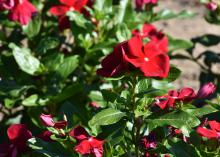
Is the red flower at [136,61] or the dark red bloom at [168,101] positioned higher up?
the red flower at [136,61]

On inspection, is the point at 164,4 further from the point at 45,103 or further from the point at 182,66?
the point at 45,103

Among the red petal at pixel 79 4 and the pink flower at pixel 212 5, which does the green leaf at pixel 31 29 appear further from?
the pink flower at pixel 212 5

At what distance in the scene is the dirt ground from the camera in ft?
12.8

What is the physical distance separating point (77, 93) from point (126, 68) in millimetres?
957

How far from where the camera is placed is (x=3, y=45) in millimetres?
2637

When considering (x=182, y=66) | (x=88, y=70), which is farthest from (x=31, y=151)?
(x=182, y=66)

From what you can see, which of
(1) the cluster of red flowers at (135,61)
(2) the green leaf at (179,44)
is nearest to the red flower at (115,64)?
(1) the cluster of red flowers at (135,61)

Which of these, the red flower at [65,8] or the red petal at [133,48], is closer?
the red petal at [133,48]

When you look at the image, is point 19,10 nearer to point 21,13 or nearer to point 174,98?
point 21,13

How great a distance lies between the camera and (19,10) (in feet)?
7.76

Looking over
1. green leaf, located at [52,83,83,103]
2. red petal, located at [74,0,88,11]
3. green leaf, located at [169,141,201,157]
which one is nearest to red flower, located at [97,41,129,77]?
green leaf, located at [169,141,201,157]

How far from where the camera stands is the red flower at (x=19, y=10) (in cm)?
237

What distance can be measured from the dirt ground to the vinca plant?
0.89m

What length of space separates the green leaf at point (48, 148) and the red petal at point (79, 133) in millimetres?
68
